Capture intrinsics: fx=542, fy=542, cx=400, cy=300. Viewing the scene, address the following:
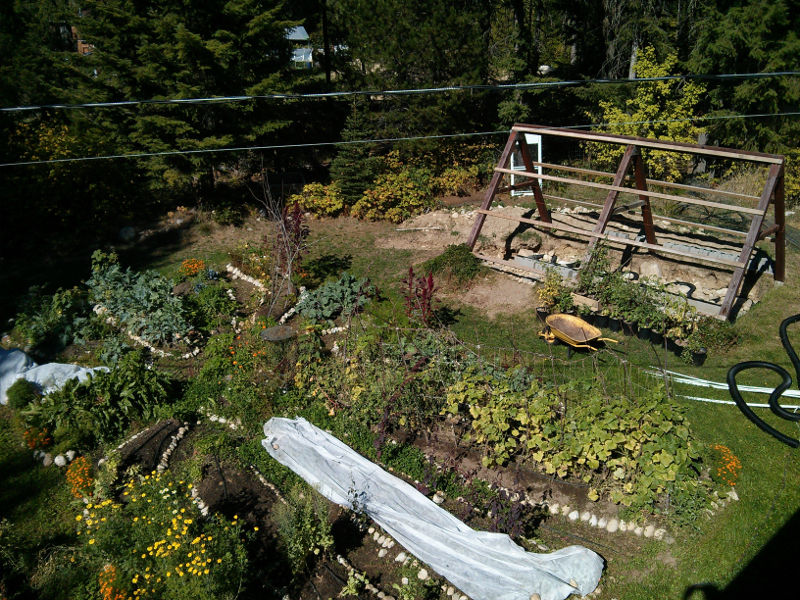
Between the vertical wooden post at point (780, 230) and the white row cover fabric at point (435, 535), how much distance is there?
686cm

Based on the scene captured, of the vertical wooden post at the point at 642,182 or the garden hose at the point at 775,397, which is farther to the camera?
the vertical wooden post at the point at 642,182

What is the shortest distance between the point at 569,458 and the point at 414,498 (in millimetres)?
1591

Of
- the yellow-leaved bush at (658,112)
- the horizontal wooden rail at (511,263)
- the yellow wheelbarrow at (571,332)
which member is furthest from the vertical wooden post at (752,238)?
the yellow-leaved bush at (658,112)

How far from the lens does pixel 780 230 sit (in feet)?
28.8

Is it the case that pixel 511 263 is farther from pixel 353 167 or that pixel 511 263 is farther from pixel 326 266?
pixel 353 167

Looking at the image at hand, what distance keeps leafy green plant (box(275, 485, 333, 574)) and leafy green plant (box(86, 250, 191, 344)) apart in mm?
4355

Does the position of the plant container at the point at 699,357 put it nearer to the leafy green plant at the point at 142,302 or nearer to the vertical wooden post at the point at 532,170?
the vertical wooden post at the point at 532,170

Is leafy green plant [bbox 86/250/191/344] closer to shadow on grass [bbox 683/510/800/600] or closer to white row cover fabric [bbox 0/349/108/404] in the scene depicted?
white row cover fabric [bbox 0/349/108/404]

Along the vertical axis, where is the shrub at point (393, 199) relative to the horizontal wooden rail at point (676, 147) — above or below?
below

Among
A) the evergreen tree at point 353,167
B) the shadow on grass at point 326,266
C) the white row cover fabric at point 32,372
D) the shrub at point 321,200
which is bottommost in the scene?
the shadow on grass at point 326,266

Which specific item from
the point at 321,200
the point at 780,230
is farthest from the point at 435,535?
the point at 321,200

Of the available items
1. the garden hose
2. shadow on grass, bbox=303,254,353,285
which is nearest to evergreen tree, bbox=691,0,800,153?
shadow on grass, bbox=303,254,353,285

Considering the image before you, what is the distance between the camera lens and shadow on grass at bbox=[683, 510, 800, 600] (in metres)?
4.53

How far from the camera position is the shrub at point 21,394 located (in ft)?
24.0
